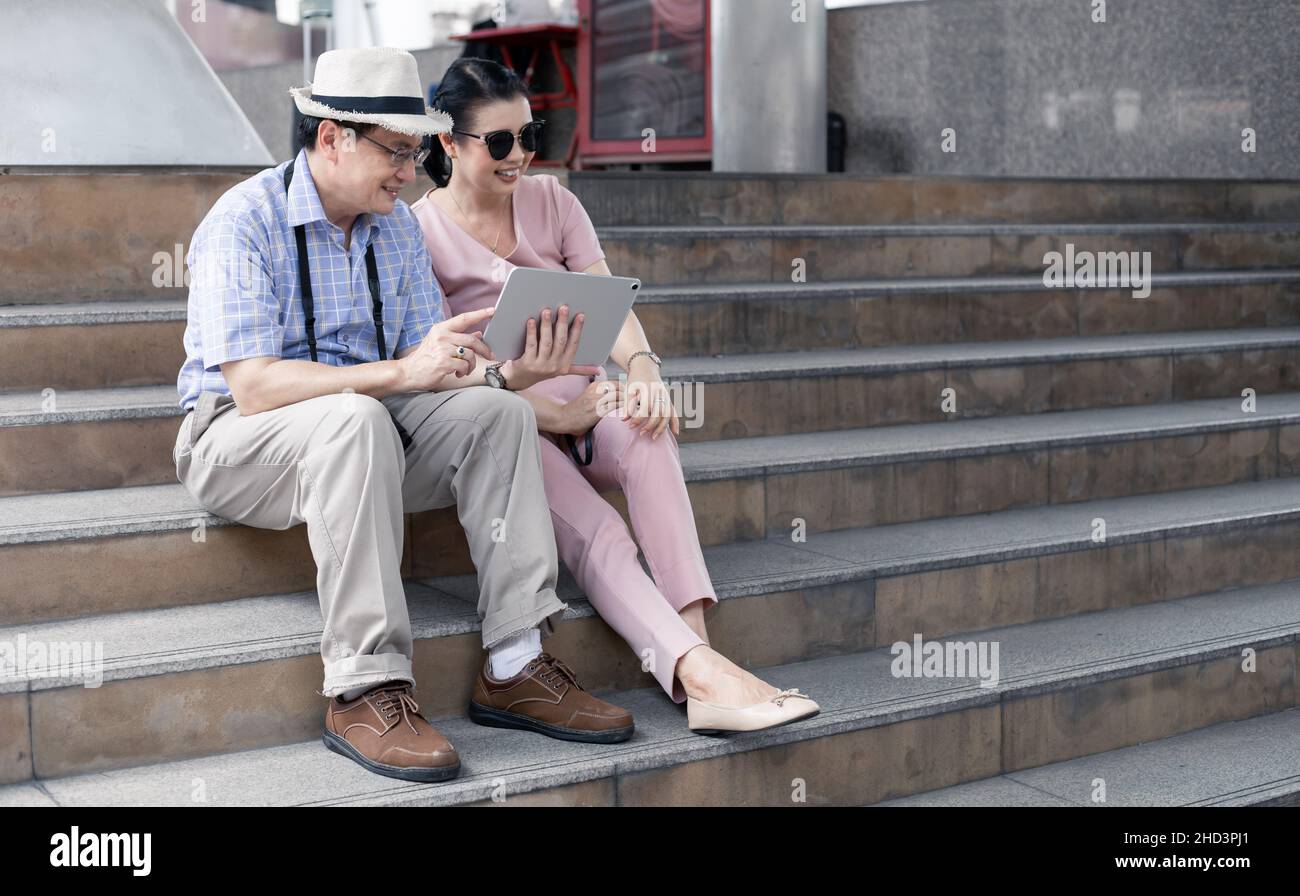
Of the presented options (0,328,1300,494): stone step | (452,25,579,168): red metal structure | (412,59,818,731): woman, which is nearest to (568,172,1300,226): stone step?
(0,328,1300,494): stone step

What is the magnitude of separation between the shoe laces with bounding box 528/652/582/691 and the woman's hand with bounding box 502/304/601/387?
552mm

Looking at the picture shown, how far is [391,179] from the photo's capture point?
2.91m

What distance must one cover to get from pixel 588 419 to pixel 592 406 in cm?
3

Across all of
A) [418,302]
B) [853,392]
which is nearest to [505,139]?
[418,302]

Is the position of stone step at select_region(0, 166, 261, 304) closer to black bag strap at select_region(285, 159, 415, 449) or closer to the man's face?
black bag strap at select_region(285, 159, 415, 449)

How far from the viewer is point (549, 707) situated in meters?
2.83

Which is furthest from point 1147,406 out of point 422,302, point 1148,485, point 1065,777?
point 422,302

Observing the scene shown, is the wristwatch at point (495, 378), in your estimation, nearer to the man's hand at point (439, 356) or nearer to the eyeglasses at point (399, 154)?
the man's hand at point (439, 356)

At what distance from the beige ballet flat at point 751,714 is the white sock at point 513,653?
1.09 feet

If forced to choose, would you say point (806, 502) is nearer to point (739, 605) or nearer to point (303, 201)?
point (739, 605)

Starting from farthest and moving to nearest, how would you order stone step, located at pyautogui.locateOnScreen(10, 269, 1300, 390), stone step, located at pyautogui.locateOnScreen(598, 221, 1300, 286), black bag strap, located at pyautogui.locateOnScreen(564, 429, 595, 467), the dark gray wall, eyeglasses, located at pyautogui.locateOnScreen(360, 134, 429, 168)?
the dark gray wall < stone step, located at pyautogui.locateOnScreen(598, 221, 1300, 286) < stone step, located at pyautogui.locateOnScreen(10, 269, 1300, 390) < black bag strap, located at pyautogui.locateOnScreen(564, 429, 595, 467) < eyeglasses, located at pyautogui.locateOnScreen(360, 134, 429, 168)

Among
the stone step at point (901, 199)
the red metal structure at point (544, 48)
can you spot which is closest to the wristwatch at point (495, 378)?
the stone step at point (901, 199)

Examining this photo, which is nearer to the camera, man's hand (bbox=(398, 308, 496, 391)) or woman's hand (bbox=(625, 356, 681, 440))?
man's hand (bbox=(398, 308, 496, 391))

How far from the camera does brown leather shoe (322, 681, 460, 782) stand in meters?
2.58
